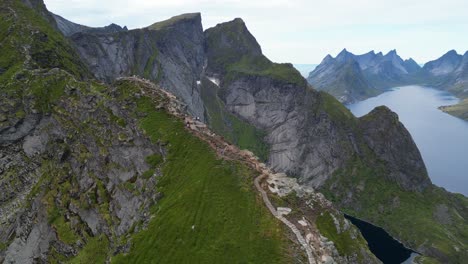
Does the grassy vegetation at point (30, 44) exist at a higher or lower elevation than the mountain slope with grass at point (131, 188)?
higher

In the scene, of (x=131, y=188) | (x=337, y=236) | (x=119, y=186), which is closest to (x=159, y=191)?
(x=131, y=188)

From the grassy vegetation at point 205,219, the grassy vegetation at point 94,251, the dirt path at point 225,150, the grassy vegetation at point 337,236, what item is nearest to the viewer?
the grassy vegetation at point 205,219

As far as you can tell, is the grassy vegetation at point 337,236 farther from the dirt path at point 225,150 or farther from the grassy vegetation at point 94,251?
the grassy vegetation at point 94,251

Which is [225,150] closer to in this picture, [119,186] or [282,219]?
[282,219]

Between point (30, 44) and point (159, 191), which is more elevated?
point (30, 44)

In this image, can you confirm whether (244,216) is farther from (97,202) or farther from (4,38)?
(4,38)

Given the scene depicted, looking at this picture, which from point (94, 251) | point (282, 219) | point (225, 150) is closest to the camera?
point (282, 219)

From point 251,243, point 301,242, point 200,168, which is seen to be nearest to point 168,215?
point 200,168

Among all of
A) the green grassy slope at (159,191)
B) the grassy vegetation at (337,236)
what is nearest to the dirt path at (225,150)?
the green grassy slope at (159,191)
